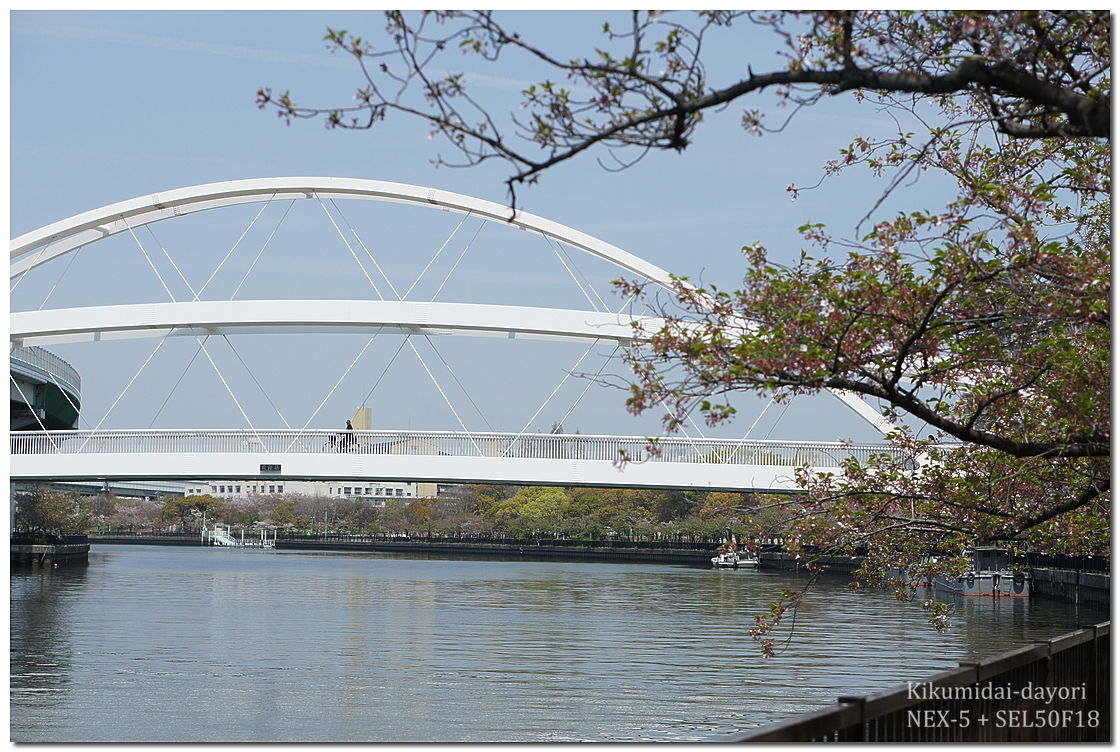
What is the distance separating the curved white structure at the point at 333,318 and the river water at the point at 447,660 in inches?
282

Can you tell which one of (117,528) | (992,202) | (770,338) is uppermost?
(992,202)

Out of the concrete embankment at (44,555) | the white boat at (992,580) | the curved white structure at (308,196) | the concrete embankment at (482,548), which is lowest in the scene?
the concrete embankment at (482,548)

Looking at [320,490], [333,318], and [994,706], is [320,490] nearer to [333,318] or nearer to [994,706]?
[333,318]

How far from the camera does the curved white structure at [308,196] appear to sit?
105ft

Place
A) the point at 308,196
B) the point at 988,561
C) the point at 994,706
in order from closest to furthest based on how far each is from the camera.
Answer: the point at 994,706 → the point at 308,196 → the point at 988,561

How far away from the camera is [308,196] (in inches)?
1318

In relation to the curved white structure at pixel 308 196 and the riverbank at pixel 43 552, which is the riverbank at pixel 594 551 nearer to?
the curved white structure at pixel 308 196

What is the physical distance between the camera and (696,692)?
19578mm

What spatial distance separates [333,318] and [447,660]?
29.7 feet

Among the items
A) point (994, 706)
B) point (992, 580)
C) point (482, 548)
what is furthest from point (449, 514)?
point (994, 706)

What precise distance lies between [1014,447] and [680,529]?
85.5 m

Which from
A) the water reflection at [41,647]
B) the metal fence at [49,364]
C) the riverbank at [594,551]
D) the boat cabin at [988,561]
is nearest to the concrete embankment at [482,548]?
the riverbank at [594,551]

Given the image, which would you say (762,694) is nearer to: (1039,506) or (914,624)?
(1039,506)

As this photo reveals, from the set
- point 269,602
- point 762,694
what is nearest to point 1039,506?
point 762,694
